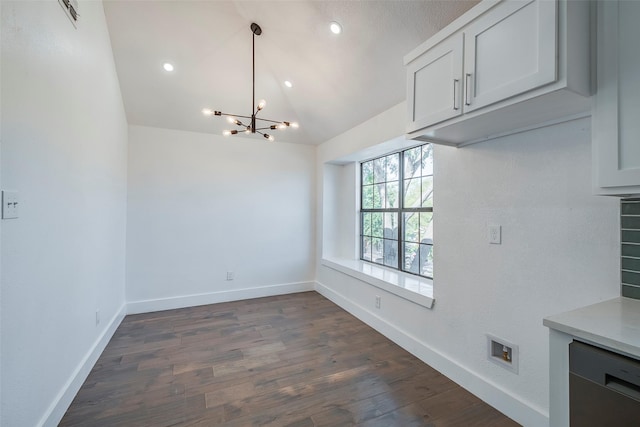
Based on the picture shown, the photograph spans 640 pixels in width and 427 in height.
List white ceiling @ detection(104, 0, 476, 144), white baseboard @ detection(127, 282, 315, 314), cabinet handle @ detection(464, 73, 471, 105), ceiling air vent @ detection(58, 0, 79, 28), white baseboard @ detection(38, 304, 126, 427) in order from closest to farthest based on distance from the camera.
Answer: cabinet handle @ detection(464, 73, 471, 105), white baseboard @ detection(38, 304, 126, 427), ceiling air vent @ detection(58, 0, 79, 28), white ceiling @ detection(104, 0, 476, 144), white baseboard @ detection(127, 282, 315, 314)

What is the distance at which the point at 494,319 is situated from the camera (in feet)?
6.27

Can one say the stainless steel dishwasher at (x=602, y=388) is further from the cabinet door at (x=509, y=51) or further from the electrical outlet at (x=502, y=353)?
the cabinet door at (x=509, y=51)

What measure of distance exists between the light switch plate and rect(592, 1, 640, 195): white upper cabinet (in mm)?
2538

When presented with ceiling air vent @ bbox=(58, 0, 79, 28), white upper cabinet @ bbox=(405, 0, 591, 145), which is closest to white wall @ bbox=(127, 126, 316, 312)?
ceiling air vent @ bbox=(58, 0, 79, 28)

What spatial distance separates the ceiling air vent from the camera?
1.74m

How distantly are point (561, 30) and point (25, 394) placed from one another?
296 cm

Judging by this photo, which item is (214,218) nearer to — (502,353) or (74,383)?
(74,383)

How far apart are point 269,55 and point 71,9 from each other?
1661mm

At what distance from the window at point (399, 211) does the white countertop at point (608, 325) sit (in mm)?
1759

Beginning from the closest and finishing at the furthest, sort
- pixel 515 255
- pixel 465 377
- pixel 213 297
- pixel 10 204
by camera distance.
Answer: pixel 10 204, pixel 515 255, pixel 465 377, pixel 213 297

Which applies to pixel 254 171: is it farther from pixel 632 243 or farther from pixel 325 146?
A: pixel 632 243

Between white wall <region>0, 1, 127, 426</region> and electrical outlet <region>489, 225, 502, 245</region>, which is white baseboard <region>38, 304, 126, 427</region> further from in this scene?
electrical outlet <region>489, 225, 502, 245</region>

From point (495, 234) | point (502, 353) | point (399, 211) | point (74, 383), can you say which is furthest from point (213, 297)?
point (495, 234)

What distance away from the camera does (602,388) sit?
0.96 meters
